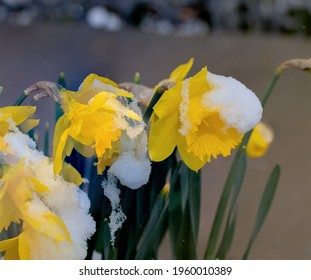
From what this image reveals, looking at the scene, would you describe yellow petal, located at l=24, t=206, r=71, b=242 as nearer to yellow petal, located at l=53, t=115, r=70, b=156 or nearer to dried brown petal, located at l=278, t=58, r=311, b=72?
yellow petal, located at l=53, t=115, r=70, b=156

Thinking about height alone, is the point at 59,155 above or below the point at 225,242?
above

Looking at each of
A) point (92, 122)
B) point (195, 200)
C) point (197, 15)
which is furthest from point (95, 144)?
point (197, 15)

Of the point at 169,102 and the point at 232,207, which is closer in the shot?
the point at 169,102

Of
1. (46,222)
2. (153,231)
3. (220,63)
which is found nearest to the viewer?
(46,222)

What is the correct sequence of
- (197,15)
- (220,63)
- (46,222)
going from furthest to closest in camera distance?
(197,15) → (220,63) → (46,222)

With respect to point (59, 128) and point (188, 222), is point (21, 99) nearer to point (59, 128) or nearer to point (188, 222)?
point (59, 128)
